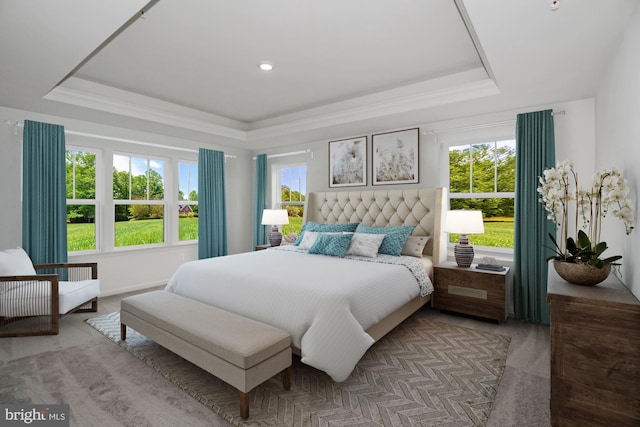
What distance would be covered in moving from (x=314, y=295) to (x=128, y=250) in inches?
Answer: 145

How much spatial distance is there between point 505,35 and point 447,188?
2343mm

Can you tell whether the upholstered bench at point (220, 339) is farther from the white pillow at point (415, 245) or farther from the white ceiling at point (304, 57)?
the white pillow at point (415, 245)

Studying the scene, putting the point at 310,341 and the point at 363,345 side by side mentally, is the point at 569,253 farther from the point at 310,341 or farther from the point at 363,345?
the point at 310,341

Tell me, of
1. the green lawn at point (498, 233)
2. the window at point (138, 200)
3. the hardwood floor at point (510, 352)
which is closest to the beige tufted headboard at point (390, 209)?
the green lawn at point (498, 233)

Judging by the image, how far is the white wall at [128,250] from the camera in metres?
3.68

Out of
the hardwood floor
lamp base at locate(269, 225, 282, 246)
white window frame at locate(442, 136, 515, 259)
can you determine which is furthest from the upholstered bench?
white window frame at locate(442, 136, 515, 259)

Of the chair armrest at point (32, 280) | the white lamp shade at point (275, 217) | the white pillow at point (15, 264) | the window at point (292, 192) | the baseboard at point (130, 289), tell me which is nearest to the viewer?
the chair armrest at point (32, 280)

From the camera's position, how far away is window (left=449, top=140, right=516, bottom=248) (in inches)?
152

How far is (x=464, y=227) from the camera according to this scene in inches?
139

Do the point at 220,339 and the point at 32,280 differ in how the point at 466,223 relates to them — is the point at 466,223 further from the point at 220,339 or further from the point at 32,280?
the point at 32,280

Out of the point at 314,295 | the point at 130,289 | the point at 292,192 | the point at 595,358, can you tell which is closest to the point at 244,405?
the point at 314,295

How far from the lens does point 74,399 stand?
2072mm

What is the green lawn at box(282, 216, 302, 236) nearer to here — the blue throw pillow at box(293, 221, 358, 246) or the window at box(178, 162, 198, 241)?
the blue throw pillow at box(293, 221, 358, 246)

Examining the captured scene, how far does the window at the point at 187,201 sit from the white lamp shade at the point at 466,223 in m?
4.14
